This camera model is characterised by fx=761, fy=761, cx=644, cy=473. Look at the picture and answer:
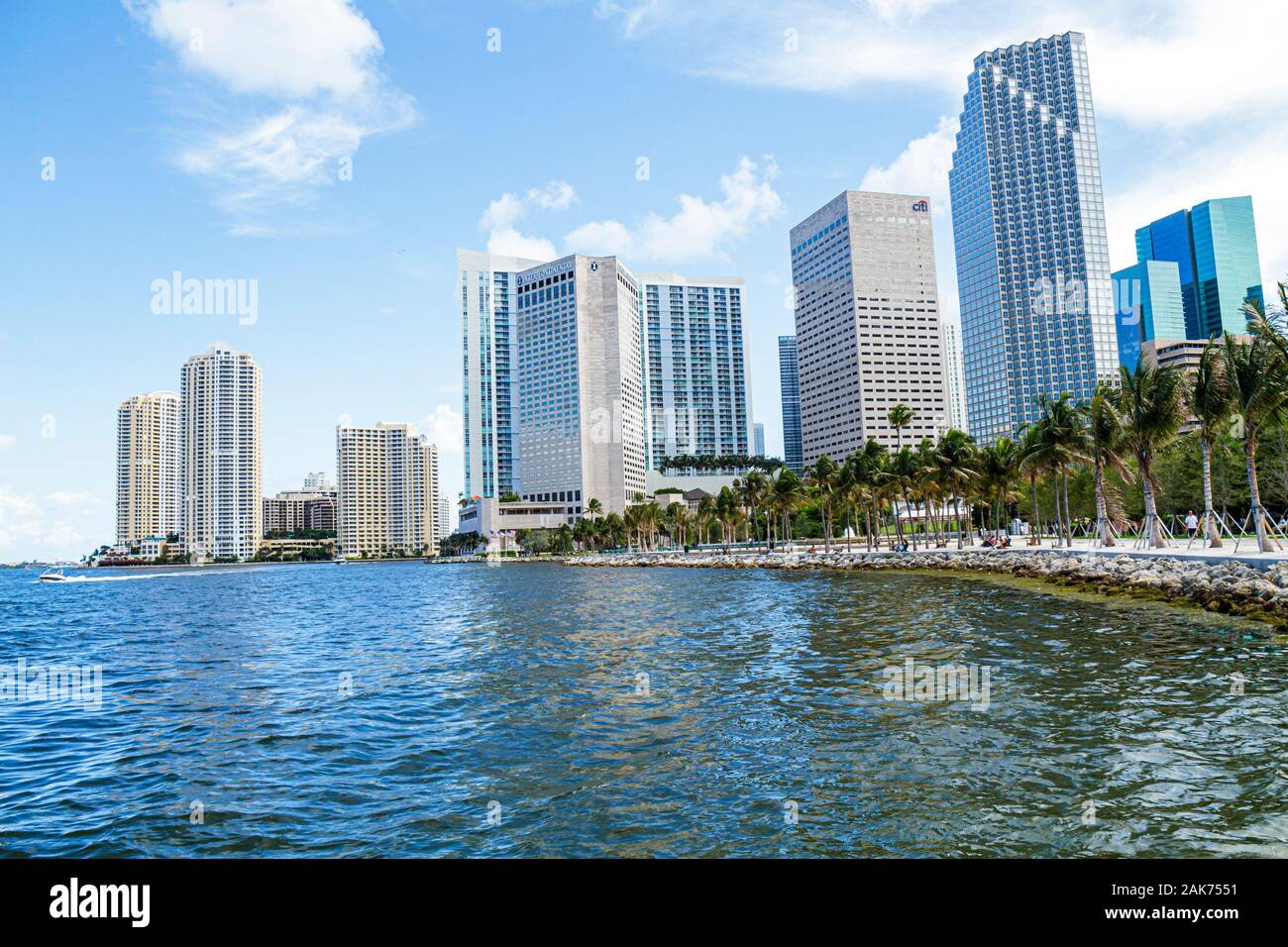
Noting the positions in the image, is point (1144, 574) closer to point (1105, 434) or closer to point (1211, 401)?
point (1211, 401)

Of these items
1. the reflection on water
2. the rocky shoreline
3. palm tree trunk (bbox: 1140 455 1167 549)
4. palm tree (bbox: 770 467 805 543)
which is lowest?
the reflection on water

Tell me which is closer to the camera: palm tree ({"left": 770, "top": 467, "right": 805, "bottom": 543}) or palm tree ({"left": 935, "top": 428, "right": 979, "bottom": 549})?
palm tree ({"left": 935, "top": 428, "right": 979, "bottom": 549})

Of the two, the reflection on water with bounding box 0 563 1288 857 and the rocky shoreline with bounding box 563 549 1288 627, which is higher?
the rocky shoreline with bounding box 563 549 1288 627

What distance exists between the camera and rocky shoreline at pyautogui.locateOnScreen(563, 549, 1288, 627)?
27969 mm

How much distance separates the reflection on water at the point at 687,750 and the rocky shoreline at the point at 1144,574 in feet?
5.97

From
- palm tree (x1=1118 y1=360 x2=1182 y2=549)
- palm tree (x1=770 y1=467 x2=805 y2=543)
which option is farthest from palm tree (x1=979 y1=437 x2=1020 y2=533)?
palm tree (x1=770 y1=467 x2=805 y2=543)

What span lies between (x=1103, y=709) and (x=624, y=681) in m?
12.0

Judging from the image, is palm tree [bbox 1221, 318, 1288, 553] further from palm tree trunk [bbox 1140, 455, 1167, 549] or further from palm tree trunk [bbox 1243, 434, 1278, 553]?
palm tree trunk [bbox 1140, 455, 1167, 549]

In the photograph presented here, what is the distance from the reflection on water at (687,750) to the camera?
33.6 ft

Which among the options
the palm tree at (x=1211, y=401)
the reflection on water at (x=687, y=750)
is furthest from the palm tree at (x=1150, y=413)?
the reflection on water at (x=687, y=750)

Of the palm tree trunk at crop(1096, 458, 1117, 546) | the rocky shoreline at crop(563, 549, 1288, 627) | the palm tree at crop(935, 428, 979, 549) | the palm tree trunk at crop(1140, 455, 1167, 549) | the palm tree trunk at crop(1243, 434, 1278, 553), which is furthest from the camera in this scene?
the palm tree at crop(935, 428, 979, 549)

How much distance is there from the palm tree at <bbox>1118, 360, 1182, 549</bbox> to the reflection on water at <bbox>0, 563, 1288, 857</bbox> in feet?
83.3
